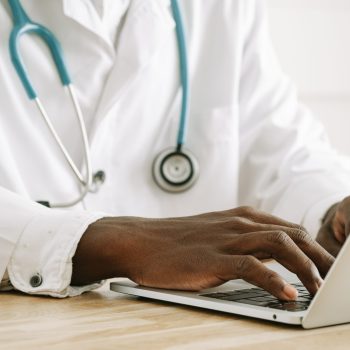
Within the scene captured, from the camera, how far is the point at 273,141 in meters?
1.59

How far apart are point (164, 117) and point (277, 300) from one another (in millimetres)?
798

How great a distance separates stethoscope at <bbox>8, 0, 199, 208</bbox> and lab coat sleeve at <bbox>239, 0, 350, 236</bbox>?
0.16m

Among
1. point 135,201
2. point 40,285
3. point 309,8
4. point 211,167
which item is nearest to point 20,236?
point 40,285

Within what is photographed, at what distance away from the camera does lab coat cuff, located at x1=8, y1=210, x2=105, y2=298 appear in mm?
890

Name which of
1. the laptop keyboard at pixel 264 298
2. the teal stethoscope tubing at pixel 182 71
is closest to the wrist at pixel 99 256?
the laptop keyboard at pixel 264 298

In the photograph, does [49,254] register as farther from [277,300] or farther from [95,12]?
[95,12]

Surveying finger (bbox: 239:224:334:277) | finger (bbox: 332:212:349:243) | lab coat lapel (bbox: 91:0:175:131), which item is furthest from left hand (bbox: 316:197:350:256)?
lab coat lapel (bbox: 91:0:175:131)

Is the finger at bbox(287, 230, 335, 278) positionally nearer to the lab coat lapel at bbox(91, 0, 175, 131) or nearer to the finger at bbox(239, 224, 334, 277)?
the finger at bbox(239, 224, 334, 277)

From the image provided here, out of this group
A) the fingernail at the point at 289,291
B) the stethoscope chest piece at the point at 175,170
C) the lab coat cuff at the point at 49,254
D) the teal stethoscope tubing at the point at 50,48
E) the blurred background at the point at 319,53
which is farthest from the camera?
the blurred background at the point at 319,53

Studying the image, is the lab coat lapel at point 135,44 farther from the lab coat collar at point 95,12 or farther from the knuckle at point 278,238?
the knuckle at point 278,238

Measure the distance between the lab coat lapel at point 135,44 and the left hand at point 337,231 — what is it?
0.46 meters

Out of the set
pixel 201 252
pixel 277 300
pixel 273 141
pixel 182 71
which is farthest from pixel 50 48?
pixel 277 300

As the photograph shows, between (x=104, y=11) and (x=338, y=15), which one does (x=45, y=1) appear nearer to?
(x=104, y=11)

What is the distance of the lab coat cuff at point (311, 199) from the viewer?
1.35 metres
